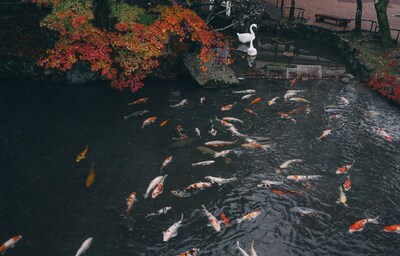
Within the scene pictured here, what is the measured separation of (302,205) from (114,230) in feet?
25.7

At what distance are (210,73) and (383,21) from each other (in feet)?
47.5

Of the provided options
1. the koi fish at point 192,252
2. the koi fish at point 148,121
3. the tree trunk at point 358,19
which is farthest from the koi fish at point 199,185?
the tree trunk at point 358,19

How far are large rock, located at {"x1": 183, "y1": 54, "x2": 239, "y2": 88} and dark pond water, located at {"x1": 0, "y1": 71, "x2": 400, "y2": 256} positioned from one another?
0.76 metres

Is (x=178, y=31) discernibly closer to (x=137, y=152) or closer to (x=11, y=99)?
(x=137, y=152)

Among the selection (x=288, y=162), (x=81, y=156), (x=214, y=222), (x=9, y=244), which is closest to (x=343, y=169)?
(x=288, y=162)

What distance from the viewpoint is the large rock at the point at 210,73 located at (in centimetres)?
2383

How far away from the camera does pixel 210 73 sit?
24.0m

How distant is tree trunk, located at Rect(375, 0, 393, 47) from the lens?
26.5m

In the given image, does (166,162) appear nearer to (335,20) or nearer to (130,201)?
(130,201)

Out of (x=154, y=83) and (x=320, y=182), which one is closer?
(x=320, y=182)

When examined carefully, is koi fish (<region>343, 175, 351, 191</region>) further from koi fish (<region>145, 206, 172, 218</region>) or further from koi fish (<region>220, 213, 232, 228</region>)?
koi fish (<region>145, 206, 172, 218</region>)

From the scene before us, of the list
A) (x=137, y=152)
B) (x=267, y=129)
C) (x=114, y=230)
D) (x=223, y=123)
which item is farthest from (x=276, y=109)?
(x=114, y=230)

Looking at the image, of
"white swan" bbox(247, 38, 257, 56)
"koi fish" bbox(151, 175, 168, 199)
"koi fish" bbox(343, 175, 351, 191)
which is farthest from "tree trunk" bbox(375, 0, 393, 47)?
"koi fish" bbox(151, 175, 168, 199)

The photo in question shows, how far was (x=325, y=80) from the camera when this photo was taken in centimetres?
2553
